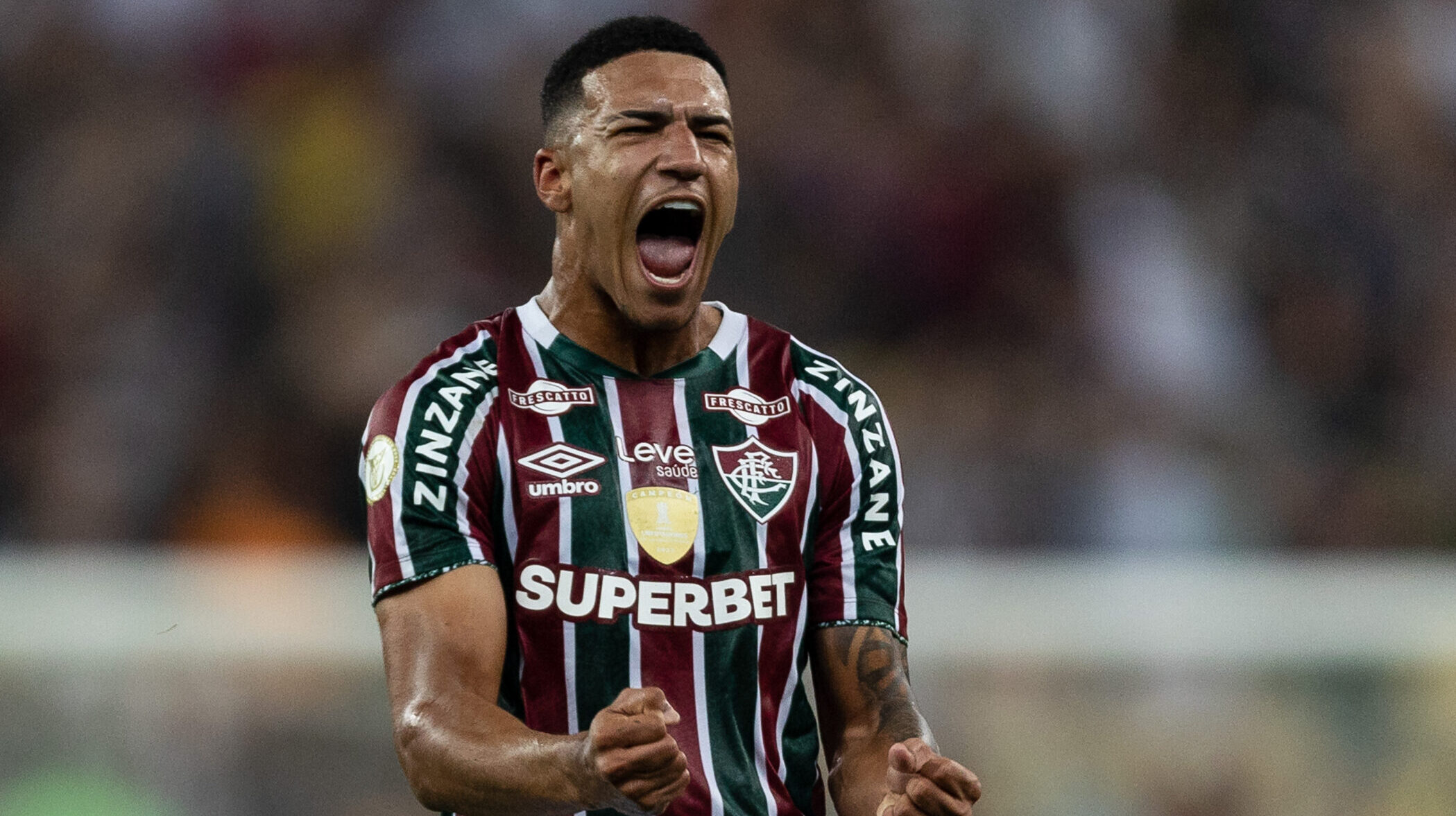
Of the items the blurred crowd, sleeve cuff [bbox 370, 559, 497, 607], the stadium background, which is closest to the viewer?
sleeve cuff [bbox 370, 559, 497, 607]

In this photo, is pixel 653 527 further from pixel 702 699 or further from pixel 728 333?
pixel 728 333

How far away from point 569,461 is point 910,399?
12.5 feet

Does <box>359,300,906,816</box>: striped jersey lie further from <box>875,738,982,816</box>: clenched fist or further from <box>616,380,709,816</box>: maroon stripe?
<box>875,738,982,816</box>: clenched fist

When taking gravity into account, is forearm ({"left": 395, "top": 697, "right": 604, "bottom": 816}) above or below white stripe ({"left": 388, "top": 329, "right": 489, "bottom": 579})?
below

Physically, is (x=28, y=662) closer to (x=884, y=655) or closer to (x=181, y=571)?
(x=181, y=571)

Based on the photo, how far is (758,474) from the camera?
303 cm

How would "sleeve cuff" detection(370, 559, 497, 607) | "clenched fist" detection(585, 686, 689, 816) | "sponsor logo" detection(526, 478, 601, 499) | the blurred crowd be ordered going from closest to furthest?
"clenched fist" detection(585, 686, 689, 816) → "sleeve cuff" detection(370, 559, 497, 607) → "sponsor logo" detection(526, 478, 601, 499) → the blurred crowd

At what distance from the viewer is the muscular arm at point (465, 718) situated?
2.56 metres

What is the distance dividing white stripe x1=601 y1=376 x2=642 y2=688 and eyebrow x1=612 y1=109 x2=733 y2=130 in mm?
449

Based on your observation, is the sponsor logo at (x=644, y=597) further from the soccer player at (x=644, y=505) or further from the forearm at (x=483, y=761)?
the forearm at (x=483, y=761)

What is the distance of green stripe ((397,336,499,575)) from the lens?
282cm

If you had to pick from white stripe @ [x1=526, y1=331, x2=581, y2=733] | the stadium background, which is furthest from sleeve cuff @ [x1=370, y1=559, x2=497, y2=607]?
the stadium background

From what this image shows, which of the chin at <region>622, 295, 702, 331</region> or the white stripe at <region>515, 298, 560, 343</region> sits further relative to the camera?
the white stripe at <region>515, 298, 560, 343</region>

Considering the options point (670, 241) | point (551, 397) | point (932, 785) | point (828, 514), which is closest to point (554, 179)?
point (670, 241)
